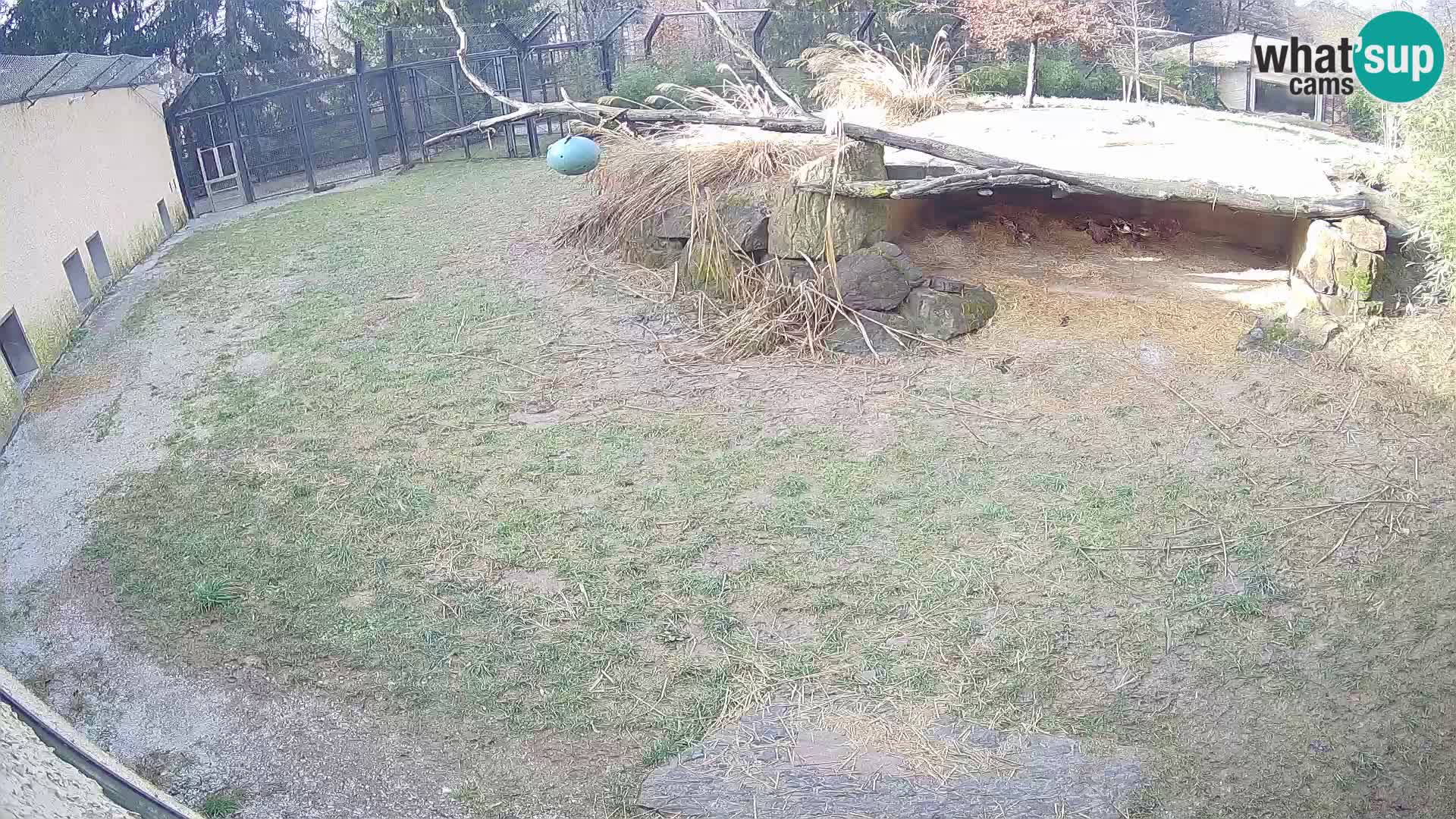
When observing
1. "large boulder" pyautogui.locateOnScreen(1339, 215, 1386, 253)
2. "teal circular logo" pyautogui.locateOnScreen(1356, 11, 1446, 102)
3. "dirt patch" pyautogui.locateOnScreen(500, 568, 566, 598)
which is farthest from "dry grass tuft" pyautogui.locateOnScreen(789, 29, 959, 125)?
"dirt patch" pyautogui.locateOnScreen(500, 568, 566, 598)

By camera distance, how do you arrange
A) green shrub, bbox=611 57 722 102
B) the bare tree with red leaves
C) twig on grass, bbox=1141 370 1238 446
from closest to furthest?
twig on grass, bbox=1141 370 1238 446, the bare tree with red leaves, green shrub, bbox=611 57 722 102

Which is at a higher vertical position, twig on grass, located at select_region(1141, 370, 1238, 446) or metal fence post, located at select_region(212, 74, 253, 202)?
metal fence post, located at select_region(212, 74, 253, 202)

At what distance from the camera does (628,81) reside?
17.1 m

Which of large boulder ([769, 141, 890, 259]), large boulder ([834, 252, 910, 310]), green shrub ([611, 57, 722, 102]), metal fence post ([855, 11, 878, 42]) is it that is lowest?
large boulder ([834, 252, 910, 310])

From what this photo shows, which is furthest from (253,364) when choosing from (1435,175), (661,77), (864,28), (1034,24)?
(864,28)

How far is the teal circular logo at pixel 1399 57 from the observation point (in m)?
6.20

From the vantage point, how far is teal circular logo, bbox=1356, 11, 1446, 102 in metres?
6.20

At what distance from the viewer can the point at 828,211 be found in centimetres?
693

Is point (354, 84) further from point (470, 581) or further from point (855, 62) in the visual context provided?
point (470, 581)

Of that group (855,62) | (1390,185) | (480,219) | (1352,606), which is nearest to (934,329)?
(1390,185)

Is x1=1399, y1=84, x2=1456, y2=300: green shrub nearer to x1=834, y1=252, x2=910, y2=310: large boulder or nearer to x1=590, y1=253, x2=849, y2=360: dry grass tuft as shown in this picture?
x1=834, y1=252, x2=910, y2=310: large boulder

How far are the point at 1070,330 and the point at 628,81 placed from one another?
1220 cm

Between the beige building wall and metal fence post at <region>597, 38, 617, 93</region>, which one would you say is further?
metal fence post at <region>597, 38, 617, 93</region>

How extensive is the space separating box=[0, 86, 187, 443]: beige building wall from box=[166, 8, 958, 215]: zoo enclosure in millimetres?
1238
